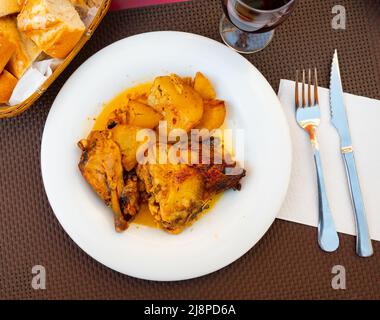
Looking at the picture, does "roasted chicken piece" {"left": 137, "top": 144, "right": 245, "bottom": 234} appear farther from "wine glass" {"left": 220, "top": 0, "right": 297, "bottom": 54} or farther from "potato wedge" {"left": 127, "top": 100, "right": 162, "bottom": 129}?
"wine glass" {"left": 220, "top": 0, "right": 297, "bottom": 54}

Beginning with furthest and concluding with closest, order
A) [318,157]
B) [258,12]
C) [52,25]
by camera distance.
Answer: [318,157], [52,25], [258,12]

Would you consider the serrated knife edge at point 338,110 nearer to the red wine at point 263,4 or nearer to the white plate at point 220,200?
the white plate at point 220,200

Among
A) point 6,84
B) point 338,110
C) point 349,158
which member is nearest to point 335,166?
point 349,158

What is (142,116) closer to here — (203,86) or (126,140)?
(126,140)

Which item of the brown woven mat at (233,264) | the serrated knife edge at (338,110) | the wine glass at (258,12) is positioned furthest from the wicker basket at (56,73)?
the serrated knife edge at (338,110)

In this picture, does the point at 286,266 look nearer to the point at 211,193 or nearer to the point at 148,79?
the point at 211,193

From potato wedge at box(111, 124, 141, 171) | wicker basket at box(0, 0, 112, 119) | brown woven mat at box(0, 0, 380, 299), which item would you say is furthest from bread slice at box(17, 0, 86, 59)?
potato wedge at box(111, 124, 141, 171)
